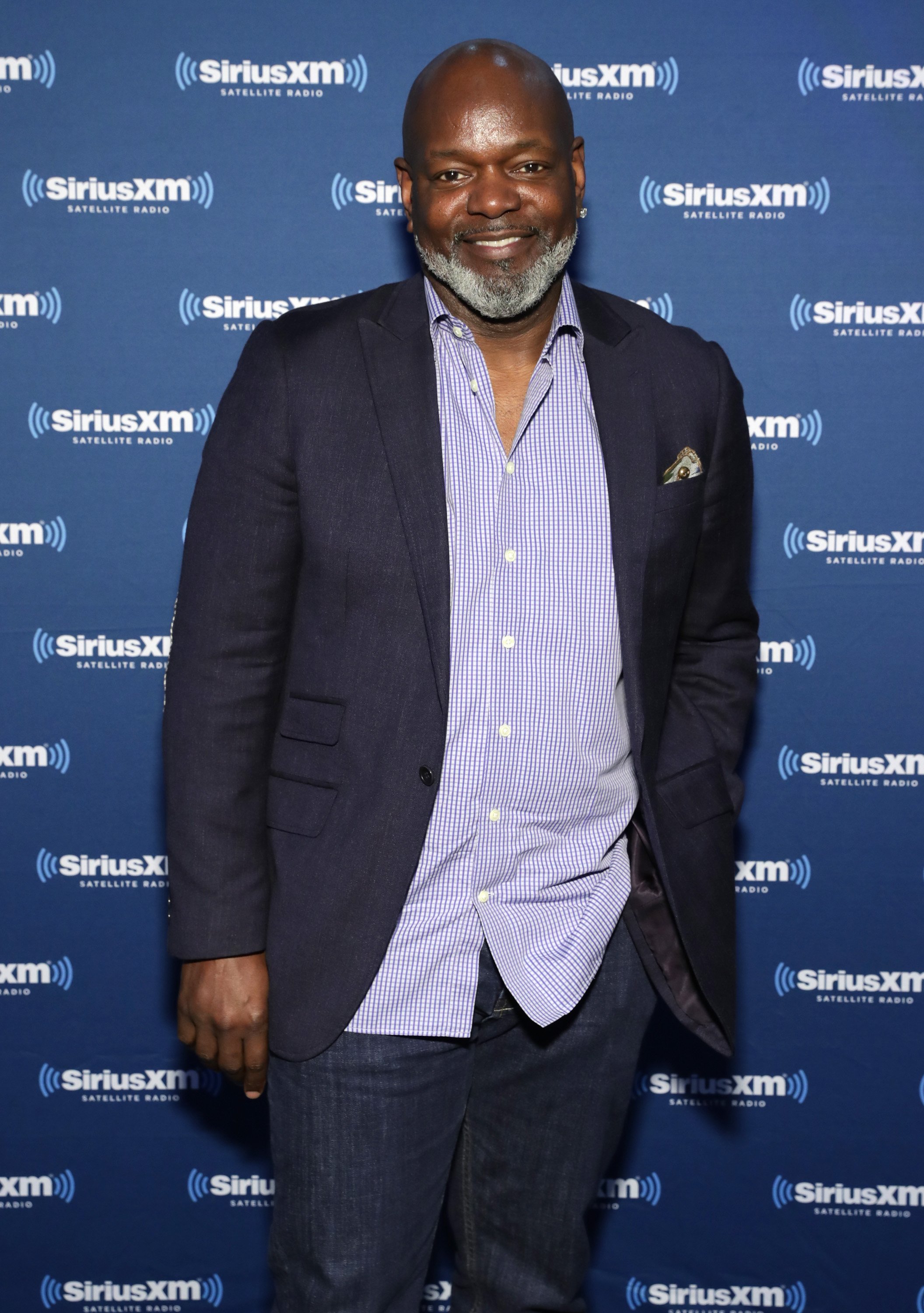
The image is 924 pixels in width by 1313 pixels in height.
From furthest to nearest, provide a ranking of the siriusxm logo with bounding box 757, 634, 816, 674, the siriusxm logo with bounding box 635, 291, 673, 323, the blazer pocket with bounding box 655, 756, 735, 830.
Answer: the siriusxm logo with bounding box 757, 634, 816, 674 < the siriusxm logo with bounding box 635, 291, 673, 323 < the blazer pocket with bounding box 655, 756, 735, 830

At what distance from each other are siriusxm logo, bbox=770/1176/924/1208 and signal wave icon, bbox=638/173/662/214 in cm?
198

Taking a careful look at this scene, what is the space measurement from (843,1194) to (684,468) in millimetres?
1680

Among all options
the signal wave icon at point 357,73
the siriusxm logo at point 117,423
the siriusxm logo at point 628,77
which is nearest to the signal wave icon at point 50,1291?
the siriusxm logo at point 117,423

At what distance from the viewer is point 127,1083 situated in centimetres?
233

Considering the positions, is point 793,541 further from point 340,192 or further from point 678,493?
point 340,192

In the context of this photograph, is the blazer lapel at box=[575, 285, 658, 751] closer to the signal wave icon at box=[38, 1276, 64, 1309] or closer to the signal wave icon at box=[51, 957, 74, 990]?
the signal wave icon at box=[51, 957, 74, 990]

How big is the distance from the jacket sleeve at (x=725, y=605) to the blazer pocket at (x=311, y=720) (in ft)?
1.94

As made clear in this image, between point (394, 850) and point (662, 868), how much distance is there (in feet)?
1.30

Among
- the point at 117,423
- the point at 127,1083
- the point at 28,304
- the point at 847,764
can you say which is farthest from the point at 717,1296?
the point at 28,304

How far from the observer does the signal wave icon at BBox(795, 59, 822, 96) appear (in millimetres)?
2078

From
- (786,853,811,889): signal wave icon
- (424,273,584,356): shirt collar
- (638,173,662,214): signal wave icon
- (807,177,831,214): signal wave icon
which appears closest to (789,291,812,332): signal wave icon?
(807,177,831,214): signal wave icon

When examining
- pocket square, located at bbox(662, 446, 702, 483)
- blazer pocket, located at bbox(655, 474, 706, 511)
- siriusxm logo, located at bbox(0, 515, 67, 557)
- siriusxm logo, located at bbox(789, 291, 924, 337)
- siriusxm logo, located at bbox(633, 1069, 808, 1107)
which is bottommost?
siriusxm logo, located at bbox(633, 1069, 808, 1107)

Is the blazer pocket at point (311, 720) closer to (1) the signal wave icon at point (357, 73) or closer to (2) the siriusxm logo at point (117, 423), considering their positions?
(2) the siriusxm logo at point (117, 423)

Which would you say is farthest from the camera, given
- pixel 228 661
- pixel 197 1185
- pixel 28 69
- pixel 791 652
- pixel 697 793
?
pixel 197 1185
